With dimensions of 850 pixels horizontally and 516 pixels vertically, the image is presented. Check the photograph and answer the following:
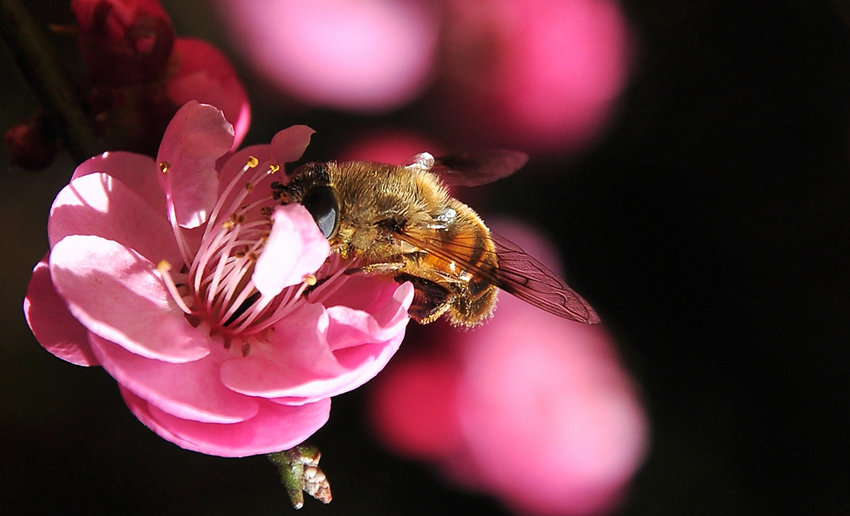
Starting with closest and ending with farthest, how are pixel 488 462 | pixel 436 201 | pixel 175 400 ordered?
pixel 175 400 < pixel 436 201 < pixel 488 462

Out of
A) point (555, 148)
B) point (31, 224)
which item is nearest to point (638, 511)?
point (555, 148)

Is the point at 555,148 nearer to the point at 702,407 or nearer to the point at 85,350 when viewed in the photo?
the point at 702,407

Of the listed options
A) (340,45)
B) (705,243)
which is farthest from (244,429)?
(705,243)

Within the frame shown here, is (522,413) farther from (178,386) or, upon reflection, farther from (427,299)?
(178,386)

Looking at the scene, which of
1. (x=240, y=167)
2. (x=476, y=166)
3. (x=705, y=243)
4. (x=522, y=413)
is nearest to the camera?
(x=240, y=167)

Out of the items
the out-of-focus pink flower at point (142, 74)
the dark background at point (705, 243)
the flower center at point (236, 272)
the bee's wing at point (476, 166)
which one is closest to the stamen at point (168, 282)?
the flower center at point (236, 272)

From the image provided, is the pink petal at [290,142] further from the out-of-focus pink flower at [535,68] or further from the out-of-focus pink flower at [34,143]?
the out-of-focus pink flower at [535,68]

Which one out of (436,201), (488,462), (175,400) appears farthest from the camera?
(488,462)
